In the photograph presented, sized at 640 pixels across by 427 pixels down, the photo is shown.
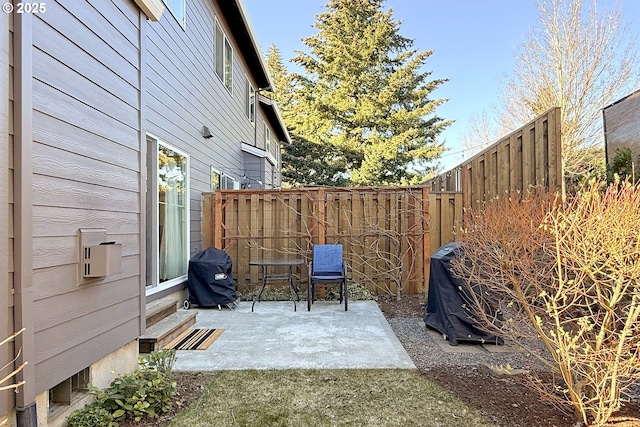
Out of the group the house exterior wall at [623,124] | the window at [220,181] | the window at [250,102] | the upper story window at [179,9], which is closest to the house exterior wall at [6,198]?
the upper story window at [179,9]

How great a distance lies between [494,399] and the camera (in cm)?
270

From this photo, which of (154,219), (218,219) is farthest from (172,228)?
(218,219)

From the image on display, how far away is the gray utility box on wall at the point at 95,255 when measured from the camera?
2283 millimetres

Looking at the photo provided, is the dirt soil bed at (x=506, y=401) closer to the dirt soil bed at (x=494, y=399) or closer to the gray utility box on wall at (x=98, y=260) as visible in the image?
the dirt soil bed at (x=494, y=399)

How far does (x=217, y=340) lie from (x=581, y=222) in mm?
3397

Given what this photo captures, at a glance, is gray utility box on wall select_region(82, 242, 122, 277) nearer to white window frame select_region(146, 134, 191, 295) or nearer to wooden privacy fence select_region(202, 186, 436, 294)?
white window frame select_region(146, 134, 191, 295)

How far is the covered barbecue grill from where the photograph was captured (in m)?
5.54

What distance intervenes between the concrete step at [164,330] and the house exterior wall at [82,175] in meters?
0.79

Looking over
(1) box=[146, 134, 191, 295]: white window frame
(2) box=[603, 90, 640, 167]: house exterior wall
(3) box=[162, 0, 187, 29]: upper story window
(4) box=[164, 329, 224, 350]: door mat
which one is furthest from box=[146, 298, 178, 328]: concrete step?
(2) box=[603, 90, 640, 167]: house exterior wall

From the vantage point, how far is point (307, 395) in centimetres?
280

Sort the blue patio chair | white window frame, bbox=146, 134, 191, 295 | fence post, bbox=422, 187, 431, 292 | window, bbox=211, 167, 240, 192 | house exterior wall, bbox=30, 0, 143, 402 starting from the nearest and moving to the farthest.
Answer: house exterior wall, bbox=30, 0, 143, 402
white window frame, bbox=146, 134, 191, 295
the blue patio chair
fence post, bbox=422, 187, 431, 292
window, bbox=211, 167, 240, 192

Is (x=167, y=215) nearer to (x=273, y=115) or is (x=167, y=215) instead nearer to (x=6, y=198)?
(x=6, y=198)

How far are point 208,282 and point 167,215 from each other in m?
1.09

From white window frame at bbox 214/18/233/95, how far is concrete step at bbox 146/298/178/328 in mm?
4622
